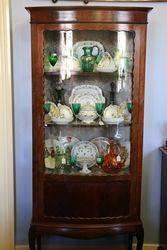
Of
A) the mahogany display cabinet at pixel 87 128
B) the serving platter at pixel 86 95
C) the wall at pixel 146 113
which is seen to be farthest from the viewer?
the wall at pixel 146 113

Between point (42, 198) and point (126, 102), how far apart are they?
78 cm

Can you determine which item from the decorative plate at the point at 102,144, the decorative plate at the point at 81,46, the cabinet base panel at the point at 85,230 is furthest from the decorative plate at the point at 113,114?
the cabinet base panel at the point at 85,230

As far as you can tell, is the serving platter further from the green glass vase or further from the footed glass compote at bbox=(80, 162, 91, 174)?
the footed glass compote at bbox=(80, 162, 91, 174)

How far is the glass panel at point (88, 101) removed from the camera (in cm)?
208

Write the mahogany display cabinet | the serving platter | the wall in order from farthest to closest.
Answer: the wall → the serving platter → the mahogany display cabinet

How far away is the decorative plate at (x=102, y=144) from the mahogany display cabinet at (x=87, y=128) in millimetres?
18

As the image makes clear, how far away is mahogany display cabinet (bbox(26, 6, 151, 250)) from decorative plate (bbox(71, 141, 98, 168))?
0.5 inches

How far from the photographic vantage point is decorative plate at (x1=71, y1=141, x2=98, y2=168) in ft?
7.24

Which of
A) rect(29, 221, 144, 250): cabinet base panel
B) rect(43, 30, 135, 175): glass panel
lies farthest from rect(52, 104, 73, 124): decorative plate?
rect(29, 221, 144, 250): cabinet base panel

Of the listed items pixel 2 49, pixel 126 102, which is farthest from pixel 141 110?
pixel 2 49

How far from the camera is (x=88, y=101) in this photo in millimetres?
2160

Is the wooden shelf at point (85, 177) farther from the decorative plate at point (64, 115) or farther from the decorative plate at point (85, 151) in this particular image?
the decorative plate at point (64, 115)

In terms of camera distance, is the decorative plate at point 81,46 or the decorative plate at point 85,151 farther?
the decorative plate at point 85,151

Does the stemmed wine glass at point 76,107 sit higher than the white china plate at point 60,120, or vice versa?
the stemmed wine glass at point 76,107
